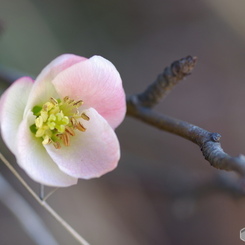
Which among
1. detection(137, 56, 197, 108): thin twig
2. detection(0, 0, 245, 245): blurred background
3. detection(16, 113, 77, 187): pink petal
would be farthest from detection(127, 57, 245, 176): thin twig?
detection(0, 0, 245, 245): blurred background

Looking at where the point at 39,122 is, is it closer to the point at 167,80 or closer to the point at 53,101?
the point at 53,101

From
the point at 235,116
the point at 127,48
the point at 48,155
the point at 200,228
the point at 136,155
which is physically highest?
the point at 48,155

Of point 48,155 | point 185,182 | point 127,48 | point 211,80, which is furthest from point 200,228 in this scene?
point 48,155

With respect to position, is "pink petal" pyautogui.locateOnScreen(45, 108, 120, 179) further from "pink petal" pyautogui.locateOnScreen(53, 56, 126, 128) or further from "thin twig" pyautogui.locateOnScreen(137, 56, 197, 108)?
"thin twig" pyautogui.locateOnScreen(137, 56, 197, 108)

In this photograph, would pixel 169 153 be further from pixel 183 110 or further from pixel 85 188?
pixel 85 188

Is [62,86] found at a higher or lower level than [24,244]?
higher

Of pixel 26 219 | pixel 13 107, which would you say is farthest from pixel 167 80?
pixel 26 219
